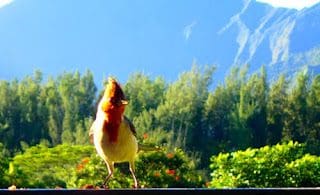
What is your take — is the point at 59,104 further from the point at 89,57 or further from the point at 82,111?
the point at 89,57

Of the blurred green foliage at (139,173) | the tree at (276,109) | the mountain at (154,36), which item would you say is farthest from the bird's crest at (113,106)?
the mountain at (154,36)

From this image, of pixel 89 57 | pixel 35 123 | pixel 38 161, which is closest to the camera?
pixel 38 161

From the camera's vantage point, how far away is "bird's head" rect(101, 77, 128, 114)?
170 centimetres

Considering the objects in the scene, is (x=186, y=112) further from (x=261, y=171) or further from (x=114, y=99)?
(x=114, y=99)

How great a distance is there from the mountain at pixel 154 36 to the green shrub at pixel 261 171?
9020 centimetres

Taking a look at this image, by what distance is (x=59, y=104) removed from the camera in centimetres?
2747

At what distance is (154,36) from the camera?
414 feet

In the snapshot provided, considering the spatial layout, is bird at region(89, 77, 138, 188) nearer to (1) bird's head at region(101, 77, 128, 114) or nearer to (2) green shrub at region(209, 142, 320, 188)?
(1) bird's head at region(101, 77, 128, 114)

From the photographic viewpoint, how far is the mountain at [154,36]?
10925 cm

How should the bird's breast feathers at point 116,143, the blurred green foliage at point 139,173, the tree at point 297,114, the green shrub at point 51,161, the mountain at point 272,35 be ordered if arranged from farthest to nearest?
the mountain at point 272,35
the tree at point 297,114
the green shrub at point 51,161
the blurred green foliage at point 139,173
the bird's breast feathers at point 116,143

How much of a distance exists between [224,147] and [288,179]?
60.2 feet

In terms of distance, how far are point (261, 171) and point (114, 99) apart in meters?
6.55
